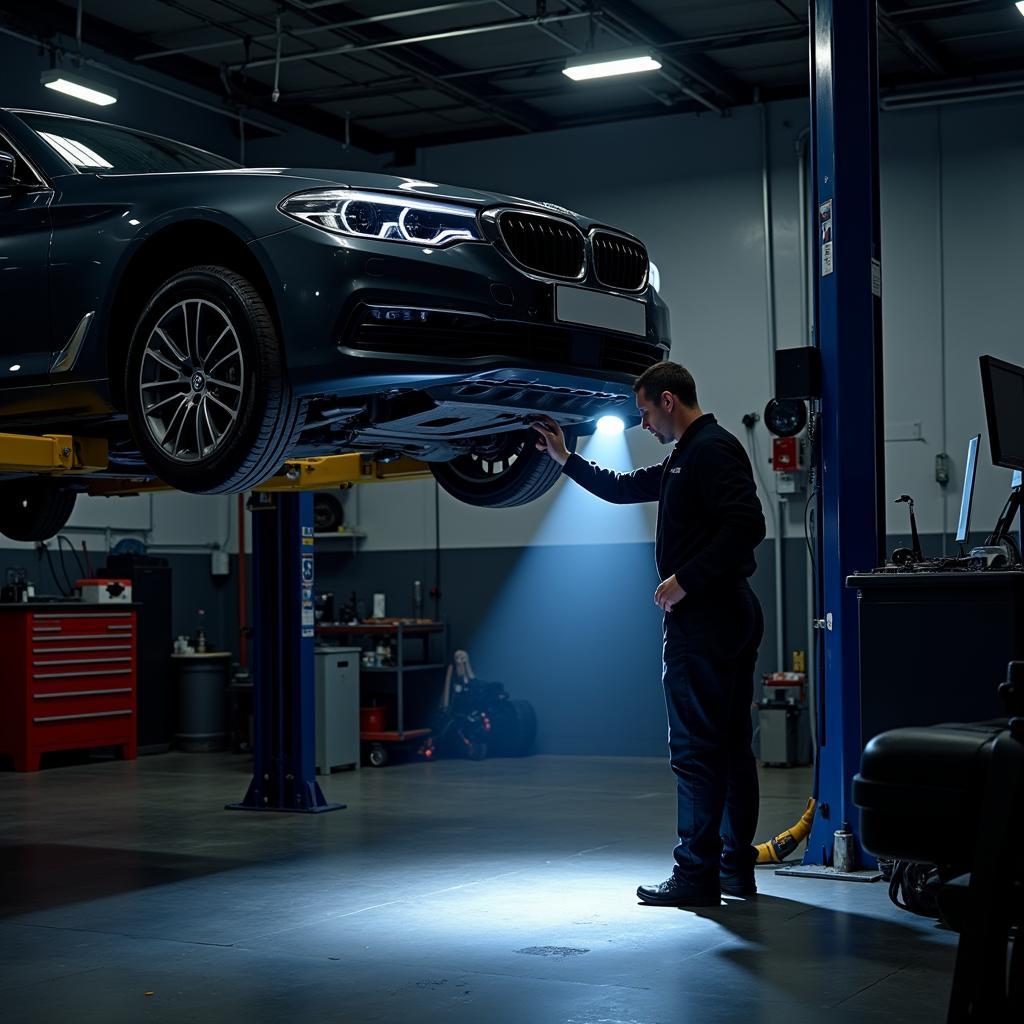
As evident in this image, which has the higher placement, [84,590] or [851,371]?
[851,371]

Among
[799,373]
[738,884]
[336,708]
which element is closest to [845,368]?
[799,373]

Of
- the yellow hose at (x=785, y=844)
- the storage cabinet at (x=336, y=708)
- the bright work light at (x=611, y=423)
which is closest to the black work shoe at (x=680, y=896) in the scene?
the yellow hose at (x=785, y=844)

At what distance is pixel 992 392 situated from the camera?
4.48 meters

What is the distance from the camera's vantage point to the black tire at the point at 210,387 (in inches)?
153

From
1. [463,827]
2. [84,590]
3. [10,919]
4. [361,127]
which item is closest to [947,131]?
[361,127]

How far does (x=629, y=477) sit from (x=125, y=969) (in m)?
2.23

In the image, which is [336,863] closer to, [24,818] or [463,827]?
[463,827]

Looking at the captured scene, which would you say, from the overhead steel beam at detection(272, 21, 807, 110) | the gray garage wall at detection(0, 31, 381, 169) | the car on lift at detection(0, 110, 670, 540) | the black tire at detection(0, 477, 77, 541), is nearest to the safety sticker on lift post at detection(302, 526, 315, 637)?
the black tire at detection(0, 477, 77, 541)

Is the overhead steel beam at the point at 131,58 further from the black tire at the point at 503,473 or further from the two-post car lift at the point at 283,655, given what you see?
the black tire at the point at 503,473

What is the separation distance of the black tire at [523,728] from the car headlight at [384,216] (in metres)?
6.34

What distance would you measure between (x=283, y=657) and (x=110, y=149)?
9.80 ft

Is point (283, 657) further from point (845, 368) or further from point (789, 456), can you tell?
point (789, 456)

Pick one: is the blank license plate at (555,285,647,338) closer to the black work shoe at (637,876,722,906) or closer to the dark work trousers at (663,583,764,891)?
the dark work trousers at (663,583,764,891)

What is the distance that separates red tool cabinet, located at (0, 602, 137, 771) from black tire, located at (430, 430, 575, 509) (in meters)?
4.40
